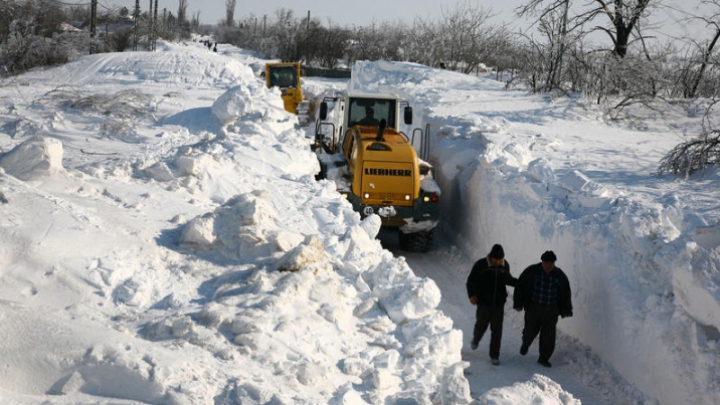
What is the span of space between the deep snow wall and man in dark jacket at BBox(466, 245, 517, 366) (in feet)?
3.80

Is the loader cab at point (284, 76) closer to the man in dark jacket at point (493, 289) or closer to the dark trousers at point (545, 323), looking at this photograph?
the man in dark jacket at point (493, 289)

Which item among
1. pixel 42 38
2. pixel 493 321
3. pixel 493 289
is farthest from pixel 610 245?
pixel 42 38

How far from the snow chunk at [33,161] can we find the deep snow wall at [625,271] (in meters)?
6.57

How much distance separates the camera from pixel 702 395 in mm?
6590

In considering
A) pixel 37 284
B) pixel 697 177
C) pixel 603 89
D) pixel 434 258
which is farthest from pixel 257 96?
pixel 37 284

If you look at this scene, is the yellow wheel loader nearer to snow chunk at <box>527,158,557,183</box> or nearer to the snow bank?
the snow bank

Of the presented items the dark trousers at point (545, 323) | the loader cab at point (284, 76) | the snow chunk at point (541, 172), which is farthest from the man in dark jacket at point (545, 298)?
the loader cab at point (284, 76)

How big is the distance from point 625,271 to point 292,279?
13.2 feet

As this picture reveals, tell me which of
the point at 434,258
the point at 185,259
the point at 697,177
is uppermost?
the point at 697,177

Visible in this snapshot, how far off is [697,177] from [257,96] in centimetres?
1126

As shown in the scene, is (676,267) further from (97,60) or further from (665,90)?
(97,60)

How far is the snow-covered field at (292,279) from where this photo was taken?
17.2 feet

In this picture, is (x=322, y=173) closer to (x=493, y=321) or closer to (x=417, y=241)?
(x=417, y=241)

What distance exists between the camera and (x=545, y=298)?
8.20 m
